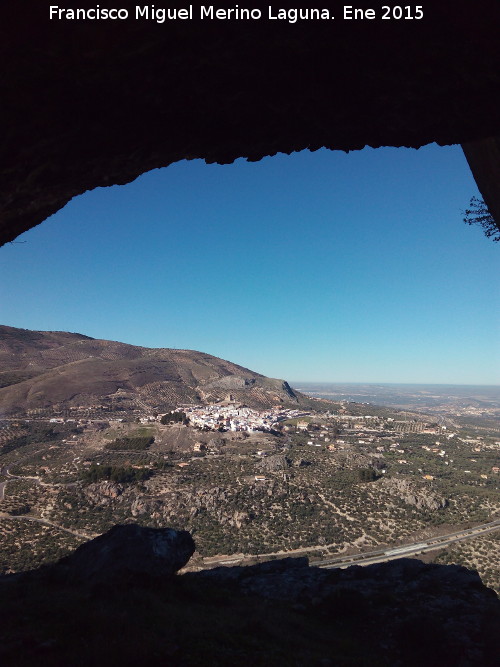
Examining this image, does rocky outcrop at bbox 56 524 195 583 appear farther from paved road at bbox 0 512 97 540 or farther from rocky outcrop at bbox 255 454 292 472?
rocky outcrop at bbox 255 454 292 472

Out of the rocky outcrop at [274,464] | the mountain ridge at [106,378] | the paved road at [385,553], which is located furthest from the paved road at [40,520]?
the mountain ridge at [106,378]

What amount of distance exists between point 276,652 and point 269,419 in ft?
269

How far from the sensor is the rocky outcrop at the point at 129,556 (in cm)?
937

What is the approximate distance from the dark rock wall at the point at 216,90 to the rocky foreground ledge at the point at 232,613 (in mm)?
8556

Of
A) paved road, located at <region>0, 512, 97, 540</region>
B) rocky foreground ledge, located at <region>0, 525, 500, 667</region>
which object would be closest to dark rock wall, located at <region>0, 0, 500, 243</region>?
rocky foreground ledge, located at <region>0, 525, 500, 667</region>

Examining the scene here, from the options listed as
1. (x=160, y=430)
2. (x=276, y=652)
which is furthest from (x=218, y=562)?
(x=160, y=430)

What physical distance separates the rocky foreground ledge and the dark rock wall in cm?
856

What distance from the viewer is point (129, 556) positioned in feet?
31.9

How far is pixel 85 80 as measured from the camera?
5355 mm

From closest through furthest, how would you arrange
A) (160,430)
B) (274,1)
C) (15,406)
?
(274,1) < (160,430) < (15,406)

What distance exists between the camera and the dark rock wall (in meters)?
4.82

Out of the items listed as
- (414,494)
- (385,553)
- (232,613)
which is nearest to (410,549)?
(385,553)

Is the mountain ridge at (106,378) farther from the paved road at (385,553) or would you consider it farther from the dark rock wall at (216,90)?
the dark rock wall at (216,90)

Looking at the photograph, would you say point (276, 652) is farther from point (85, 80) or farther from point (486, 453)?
point (486, 453)
